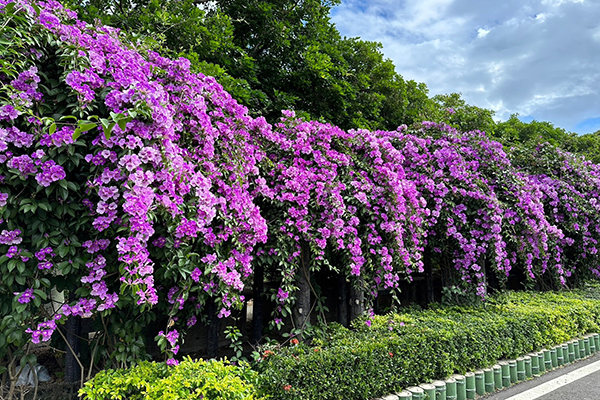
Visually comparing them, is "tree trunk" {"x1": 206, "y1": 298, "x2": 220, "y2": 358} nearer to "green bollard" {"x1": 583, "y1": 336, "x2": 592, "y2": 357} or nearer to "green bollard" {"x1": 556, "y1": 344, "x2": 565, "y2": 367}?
"green bollard" {"x1": 556, "y1": 344, "x2": 565, "y2": 367}

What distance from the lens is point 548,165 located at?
22.0 feet

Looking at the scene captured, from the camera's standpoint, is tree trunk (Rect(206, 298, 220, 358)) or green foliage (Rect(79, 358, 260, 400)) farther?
Answer: tree trunk (Rect(206, 298, 220, 358))

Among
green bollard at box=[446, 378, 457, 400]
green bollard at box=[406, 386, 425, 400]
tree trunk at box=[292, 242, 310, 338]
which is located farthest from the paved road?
tree trunk at box=[292, 242, 310, 338]

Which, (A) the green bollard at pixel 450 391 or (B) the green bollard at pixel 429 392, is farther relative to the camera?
(A) the green bollard at pixel 450 391

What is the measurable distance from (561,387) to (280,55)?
5.90m

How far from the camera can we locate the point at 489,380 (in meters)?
3.14

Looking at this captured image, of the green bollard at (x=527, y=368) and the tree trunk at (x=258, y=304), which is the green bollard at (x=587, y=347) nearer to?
the green bollard at (x=527, y=368)

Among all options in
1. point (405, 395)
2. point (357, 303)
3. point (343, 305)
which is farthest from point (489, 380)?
point (343, 305)

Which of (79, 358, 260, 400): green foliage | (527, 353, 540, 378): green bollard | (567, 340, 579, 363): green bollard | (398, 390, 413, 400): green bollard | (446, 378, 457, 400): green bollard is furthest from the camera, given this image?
(567, 340, 579, 363): green bollard

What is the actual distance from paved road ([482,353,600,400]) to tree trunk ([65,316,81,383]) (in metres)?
3.15

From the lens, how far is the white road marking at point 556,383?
119 inches

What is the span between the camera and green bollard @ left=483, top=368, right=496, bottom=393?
3123 mm

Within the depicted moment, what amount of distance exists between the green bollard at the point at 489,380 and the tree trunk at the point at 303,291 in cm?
162

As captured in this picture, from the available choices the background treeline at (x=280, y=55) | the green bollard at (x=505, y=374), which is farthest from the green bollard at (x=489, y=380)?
the background treeline at (x=280, y=55)
